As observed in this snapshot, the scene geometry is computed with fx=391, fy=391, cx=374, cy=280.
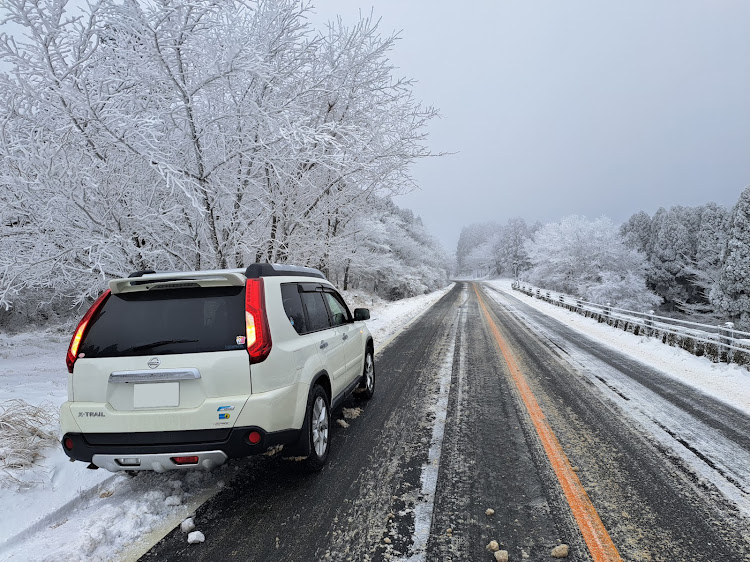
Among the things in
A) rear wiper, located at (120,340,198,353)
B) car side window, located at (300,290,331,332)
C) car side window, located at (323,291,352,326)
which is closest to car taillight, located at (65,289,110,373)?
rear wiper, located at (120,340,198,353)

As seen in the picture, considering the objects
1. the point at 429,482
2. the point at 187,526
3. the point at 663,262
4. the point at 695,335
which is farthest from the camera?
the point at 663,262

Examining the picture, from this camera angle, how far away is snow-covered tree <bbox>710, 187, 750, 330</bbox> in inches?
1174

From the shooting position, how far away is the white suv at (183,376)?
291cm

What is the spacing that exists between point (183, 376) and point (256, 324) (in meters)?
0.64

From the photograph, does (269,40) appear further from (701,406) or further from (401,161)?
(701,406)

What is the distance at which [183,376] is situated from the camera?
2.90 meters

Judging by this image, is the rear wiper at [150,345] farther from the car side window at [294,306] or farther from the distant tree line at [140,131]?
the distant tree line at [140,131]

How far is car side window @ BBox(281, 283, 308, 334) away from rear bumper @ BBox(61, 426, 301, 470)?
103 cm

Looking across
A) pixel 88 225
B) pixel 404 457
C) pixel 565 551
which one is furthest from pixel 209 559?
pixel 88 225

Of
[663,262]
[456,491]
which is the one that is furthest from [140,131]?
[663,262]

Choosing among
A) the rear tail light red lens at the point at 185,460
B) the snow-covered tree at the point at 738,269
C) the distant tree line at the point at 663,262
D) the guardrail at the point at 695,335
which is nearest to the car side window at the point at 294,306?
the rear tail light red lens at the point at 185,460

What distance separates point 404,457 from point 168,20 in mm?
6124

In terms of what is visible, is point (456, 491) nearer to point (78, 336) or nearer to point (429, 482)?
point (429, 482)

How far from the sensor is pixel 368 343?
20.3 ft
